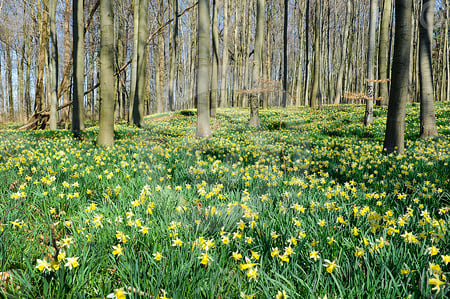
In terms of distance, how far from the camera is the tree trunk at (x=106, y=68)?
5516 mm

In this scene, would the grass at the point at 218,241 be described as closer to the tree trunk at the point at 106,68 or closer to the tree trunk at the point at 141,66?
the tree trunk at the point at 106,68

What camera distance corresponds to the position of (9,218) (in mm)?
1919

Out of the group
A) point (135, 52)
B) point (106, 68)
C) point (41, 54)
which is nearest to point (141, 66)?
point (135, 52)

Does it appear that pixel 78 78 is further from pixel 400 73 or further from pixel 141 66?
pixel 400 73

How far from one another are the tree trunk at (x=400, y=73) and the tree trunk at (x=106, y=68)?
19.2ft

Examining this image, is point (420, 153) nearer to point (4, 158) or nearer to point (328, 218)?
point (328, 218)

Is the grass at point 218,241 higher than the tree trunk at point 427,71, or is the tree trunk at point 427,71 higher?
the tree trunk at point 427,71

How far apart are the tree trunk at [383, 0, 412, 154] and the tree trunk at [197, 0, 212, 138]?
4974 millimetres

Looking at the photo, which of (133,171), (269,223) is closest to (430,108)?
(269,223)

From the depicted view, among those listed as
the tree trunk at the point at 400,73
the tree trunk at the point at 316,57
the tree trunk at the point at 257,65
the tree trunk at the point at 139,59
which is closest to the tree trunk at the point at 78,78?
the tree trunk at the point at 139,59

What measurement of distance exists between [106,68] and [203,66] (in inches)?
122

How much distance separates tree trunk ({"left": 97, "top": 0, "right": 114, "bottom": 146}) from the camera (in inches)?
217

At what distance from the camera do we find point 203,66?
782 cm

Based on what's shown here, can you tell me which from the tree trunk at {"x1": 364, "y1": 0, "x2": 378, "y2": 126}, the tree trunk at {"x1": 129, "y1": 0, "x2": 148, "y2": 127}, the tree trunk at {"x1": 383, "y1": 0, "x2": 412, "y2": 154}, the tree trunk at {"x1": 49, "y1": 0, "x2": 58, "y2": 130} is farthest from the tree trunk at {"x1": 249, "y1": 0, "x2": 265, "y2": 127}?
the tree trunk at {"x1": 49, "y1": 0, "x2": 58, "y2": 130}
